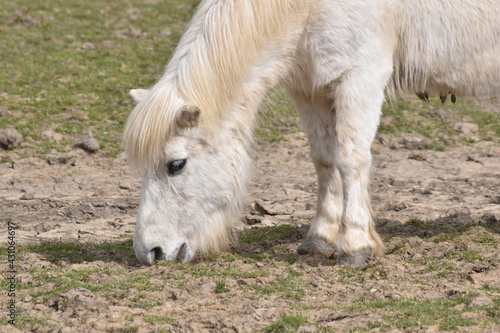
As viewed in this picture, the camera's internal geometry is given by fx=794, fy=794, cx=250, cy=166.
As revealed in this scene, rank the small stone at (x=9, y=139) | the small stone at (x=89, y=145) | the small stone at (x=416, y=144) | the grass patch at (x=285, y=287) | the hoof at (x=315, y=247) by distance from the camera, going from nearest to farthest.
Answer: the grass patch at (x=285, y=287) → the hoof at (x=315, y=247) → the small stone at (x=9, y=139) → the small stone at (x=89, y=145) → the small stone at (x=416, y=144)

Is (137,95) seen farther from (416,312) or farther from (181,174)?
(416,312)

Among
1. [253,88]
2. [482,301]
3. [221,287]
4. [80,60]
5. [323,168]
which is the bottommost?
[482,301]

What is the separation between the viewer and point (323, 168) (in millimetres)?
5723

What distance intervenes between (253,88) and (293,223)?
159cm

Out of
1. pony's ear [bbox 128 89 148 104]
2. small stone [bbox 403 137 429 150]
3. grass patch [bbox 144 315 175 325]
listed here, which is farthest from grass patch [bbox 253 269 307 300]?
small stone [bbox 403 137 429 150]

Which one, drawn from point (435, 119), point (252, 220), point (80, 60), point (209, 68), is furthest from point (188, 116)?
point (80, 60)

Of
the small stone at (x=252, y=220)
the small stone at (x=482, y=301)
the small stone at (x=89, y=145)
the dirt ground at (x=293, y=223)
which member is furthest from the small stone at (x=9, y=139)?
the small stone at (x=482, y=301)

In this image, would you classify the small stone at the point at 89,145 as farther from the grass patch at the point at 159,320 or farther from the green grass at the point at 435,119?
the grass patch at the point at 159,320

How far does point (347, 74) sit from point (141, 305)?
195cm

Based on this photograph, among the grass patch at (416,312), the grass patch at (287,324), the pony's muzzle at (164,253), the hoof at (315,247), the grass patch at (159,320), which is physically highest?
the pony's muzzle at (164,253)

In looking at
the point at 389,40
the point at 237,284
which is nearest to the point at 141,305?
the point at 237,284

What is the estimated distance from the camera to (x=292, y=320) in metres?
4.04

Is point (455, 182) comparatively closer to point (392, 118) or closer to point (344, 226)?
point (392, 118)

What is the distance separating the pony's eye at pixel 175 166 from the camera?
5.04 metres
